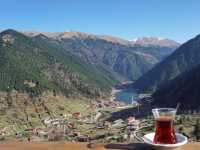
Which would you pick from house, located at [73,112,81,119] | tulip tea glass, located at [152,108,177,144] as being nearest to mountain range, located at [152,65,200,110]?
house, located at [73,112,81,119]

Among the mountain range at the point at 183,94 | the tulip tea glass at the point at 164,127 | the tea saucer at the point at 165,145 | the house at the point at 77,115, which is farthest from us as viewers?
the house at the point at 77,115

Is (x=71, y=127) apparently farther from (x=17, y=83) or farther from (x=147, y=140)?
(x=147, y=140)

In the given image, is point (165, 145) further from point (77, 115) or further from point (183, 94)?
point (77, 115)

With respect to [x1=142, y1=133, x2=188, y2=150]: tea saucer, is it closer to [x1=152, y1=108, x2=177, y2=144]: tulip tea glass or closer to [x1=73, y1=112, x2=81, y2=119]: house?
[x1=152, y1=108, x2=177, y2=144]: tulip tea glass

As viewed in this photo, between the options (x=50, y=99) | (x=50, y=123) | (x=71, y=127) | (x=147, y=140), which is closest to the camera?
(x=147, y=140)

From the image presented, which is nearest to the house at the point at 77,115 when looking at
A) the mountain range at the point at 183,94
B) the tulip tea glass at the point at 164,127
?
the mountain range at the point at 183,94

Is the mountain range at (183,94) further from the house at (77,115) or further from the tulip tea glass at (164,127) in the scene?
the tulip tea glass at (164,127)

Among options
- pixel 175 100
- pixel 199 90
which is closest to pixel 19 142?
pixel 199 90

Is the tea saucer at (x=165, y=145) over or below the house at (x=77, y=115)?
over
